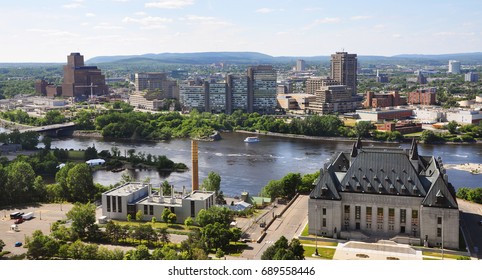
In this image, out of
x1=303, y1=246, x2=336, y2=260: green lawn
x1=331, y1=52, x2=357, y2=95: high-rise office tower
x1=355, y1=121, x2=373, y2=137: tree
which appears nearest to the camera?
x1=303, y1=246, x2=336, y2=260: green lawn

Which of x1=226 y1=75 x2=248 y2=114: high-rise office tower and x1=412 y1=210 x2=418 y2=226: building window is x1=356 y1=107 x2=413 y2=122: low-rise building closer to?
x1=226 y1=75 x2=248 y2=114: high-rise office tower

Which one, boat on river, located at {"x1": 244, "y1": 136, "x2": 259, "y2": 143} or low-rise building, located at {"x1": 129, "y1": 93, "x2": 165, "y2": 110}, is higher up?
low-rise building, located at {"x1": 129, "y1": 93, "x2": 165, "y2": 110}

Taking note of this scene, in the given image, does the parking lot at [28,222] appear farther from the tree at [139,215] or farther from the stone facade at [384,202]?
the stone facade at [384,202]

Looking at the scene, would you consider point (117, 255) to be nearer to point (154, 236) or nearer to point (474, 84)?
point (154, 236)

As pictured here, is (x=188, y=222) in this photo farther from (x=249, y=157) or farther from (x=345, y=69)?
(x=345, y=69)

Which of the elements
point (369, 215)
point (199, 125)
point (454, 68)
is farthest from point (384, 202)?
point (454, 68)

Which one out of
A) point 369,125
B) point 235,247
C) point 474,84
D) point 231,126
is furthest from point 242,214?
point 474,84

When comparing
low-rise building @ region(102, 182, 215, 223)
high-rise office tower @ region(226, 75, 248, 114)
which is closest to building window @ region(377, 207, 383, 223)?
low-rise building @ region(102, 182, 215, 223)

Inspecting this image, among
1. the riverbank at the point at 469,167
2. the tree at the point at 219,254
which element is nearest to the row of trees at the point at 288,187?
the tree at the point at 219,254
